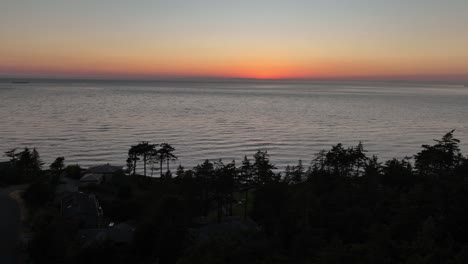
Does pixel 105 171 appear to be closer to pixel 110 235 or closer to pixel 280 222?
pixel 110 235

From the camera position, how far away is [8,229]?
75.4ft

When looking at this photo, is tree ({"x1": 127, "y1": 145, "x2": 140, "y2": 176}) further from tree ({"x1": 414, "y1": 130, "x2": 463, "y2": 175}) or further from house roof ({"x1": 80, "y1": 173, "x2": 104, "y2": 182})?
tree ({"x1": 414, "y1": 130, "x2": 463, "y2": 175})

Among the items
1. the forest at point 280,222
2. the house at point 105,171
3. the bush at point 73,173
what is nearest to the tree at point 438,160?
the forest at point 280,222

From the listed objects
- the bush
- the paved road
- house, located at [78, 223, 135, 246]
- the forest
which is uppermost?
the forest

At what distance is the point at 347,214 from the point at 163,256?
10084 millimetres

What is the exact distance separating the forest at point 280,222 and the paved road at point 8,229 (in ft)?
3.01

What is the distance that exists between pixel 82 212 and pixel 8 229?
14.4 feet

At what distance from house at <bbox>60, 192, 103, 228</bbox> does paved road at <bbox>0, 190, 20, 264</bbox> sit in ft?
9.88

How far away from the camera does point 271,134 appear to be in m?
70.2

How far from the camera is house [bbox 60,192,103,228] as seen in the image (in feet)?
81.2

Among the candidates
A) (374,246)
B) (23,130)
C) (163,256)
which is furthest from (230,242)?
(23,130)

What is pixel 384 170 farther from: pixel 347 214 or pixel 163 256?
pixel 163 256

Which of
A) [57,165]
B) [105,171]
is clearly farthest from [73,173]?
[105,171]

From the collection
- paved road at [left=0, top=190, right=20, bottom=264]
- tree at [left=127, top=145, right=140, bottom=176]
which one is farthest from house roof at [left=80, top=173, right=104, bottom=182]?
paved road at [left=0, top=190, right=20, bottom=264]
